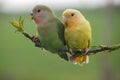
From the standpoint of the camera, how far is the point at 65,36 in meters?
1.45

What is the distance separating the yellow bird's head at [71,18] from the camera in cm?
145

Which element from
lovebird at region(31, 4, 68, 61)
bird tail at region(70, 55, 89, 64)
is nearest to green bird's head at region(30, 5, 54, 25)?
lovebird at region(31, 4, 68, 61)

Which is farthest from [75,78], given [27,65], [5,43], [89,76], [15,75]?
[5,43]

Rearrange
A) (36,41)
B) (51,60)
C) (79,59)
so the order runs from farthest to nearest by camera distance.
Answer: (51,60) < (79,59) < (36,41)

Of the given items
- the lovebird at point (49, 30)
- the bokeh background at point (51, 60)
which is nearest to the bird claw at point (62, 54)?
the lovebird at point (49, 30)

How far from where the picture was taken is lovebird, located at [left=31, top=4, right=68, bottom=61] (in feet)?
4.71

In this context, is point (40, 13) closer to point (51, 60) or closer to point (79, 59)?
point (79, 59)

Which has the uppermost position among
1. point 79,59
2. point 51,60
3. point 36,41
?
point 36,41

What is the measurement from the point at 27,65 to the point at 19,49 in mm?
976

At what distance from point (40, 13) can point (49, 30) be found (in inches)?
2.1

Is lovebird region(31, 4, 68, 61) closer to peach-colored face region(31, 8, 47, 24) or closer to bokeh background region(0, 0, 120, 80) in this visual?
peach-colored face region(31, 8, 47, 24)

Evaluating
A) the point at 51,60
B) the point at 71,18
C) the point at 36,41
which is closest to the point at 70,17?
the point at 71,18

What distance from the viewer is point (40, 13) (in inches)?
57.0

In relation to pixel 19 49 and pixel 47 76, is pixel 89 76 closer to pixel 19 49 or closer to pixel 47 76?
pixel 47 76
